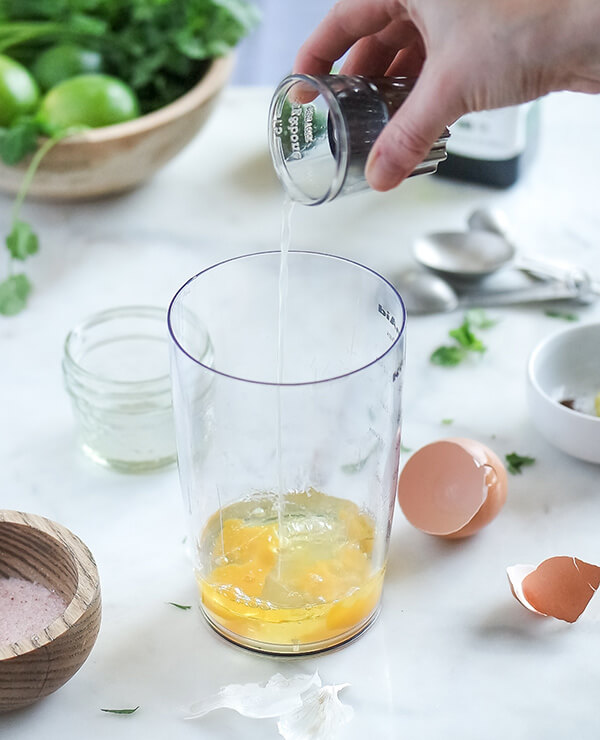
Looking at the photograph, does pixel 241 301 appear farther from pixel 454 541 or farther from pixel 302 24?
pixel 302 24

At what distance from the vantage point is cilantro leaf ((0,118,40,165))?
1438 millimetres

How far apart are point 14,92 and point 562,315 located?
88cm

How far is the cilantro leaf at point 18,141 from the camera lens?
1.44 m

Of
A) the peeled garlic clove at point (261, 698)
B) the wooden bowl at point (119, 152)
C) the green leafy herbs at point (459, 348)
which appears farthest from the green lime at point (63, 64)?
the peeled garlic clove at point (261, 698)

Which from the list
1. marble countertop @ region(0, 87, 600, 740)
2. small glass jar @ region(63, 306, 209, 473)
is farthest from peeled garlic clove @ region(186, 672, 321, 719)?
small glass jar @ region(63, 306, 209, 473)

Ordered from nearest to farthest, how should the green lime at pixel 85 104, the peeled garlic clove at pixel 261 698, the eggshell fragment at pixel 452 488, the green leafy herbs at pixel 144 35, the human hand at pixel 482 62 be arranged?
1. the human hand at pixel 482 62
2. the peeled garlic clove at pixel 261 698
3. the eggshell fragment at pixel 452 488
4. the green lime at pixel 85 104
5. the green leafy herbs at pixel 144 35

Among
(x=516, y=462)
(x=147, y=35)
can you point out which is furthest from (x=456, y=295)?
(x=147, y=35)

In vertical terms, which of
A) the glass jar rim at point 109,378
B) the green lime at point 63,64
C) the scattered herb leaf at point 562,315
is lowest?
the scattered herb leaf at point 562,315

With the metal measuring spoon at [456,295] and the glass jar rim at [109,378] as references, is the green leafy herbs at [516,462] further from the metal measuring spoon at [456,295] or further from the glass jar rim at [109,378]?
the glass jar rim at [109,378]

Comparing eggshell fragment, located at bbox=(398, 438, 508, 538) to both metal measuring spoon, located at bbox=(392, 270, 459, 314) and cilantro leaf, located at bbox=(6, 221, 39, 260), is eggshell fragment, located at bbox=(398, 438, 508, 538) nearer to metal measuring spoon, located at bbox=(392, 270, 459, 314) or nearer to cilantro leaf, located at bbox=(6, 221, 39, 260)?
metal measuring spoon, located at bbox=(392, 270, 459, 314)

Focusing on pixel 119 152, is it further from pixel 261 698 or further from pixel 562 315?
pixel 261 698

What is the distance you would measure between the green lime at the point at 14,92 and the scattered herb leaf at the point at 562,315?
33.3 inches

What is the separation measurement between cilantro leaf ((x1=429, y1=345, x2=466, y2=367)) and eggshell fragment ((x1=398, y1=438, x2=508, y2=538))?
0.85 ft

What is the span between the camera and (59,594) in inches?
35.6
